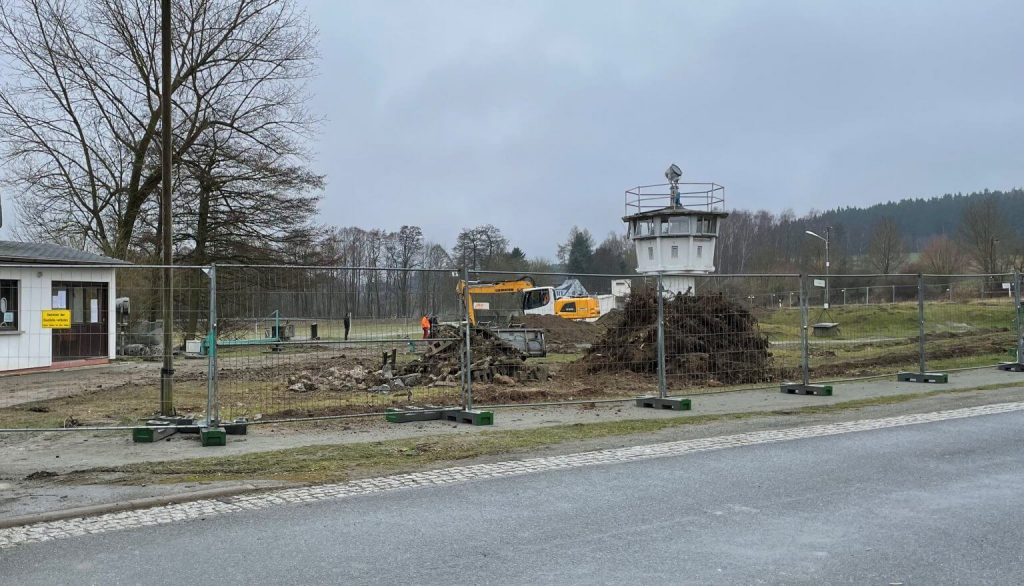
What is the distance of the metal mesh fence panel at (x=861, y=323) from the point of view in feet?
51.4

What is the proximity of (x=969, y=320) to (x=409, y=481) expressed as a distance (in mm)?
17329

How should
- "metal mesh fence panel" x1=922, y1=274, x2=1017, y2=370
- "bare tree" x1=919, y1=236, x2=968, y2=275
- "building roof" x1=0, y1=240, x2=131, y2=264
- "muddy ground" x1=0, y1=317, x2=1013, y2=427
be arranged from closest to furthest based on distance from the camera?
"muddy ground" x1=0, y1=317, x2=1013, y2=427, "metal mesh fence panel" x1=922, y1=274, x2=1017, y2=370, "building roof" x1=0, y1=240, x2=131, y2=264, "bare tree" x1=919, y1=236, x2=968, y2=275

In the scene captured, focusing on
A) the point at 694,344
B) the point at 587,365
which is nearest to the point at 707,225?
the point at 587,365

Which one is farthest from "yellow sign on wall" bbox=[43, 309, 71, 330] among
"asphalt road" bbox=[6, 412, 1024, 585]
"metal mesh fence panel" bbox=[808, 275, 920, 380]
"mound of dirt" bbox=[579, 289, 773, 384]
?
"metal mesh fence panel" bbox=[808, 275, 920, 380]

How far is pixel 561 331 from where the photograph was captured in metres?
35.0

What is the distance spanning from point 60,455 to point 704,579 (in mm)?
7681

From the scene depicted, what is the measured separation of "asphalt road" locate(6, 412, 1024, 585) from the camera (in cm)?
480

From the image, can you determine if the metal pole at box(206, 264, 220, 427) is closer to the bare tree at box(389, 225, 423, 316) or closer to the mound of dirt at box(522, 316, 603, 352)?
the bare tree at box(389, 225, 423, 316)

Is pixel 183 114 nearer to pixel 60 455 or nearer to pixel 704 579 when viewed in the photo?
pixel 60 455

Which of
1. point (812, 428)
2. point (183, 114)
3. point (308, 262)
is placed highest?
point (183, 114)

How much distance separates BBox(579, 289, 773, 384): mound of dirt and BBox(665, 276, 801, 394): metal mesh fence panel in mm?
19

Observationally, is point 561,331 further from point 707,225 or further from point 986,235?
point 986,235

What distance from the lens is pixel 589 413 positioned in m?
12.4

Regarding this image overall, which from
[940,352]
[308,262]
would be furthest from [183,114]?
[940,352]
